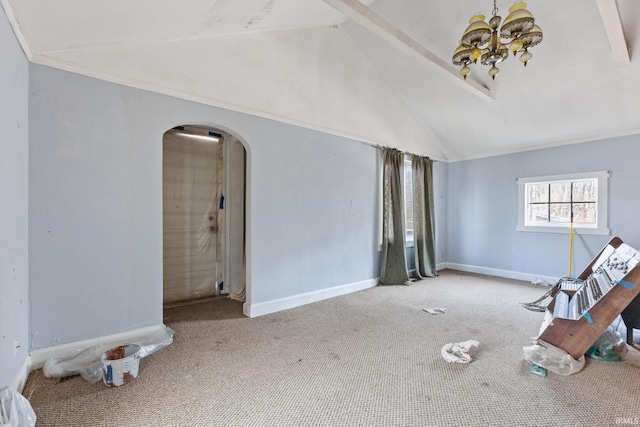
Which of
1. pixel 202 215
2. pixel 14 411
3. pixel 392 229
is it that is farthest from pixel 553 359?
pixel 202 215

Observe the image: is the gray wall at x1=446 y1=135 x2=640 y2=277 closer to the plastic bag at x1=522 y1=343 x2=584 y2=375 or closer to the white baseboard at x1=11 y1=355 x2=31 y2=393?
the plastic bag at x1=522 y1=343 x2=584 y2=375

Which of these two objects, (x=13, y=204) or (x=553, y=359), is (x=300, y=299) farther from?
(x=13, y=204)

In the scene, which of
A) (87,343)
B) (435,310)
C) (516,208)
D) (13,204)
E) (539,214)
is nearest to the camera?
(13,204)

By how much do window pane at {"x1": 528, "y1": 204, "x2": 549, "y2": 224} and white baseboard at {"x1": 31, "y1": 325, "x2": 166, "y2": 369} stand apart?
552cm

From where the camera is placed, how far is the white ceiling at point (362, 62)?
7.41 ft

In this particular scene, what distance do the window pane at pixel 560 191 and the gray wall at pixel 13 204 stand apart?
6.26 m

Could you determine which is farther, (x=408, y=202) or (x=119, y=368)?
(x=408, y=202)

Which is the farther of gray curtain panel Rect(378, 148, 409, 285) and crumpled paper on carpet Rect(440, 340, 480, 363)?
gray curtain panel Rect(378, 148, 409, 285)

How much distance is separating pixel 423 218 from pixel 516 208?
1.53m

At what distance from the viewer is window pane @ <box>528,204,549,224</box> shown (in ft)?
15.9

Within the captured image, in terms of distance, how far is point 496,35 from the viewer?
7.91 feet

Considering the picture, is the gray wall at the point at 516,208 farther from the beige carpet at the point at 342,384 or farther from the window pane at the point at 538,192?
the beige carpet at the point at 342,384

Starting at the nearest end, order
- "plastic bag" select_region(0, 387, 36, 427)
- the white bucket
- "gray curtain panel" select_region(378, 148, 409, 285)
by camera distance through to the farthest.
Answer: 1. "plastic bag" select_region(0, 387, 36, 427)
2. the white bucket
3. "gray curtain panel" select_region(378, 148, 409, 285)

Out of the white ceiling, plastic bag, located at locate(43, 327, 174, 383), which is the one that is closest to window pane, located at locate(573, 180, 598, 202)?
the white ceiling
